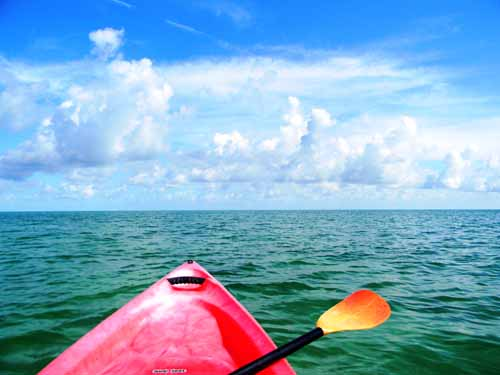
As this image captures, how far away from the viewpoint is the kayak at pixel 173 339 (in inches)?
125

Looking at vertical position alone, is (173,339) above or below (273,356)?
below

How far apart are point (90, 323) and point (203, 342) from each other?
334 cm

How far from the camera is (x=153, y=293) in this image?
4.80m

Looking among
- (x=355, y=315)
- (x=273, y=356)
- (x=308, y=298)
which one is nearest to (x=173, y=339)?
(x=273, y=356)

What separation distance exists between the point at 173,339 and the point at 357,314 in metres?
2.22

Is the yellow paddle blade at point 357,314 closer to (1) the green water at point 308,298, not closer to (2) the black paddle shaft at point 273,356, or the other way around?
(2) the black paddle shaft at point 273,356

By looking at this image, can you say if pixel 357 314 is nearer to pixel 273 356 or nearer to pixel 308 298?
pixel 273 356

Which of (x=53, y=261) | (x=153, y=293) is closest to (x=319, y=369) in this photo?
(x=153, y=293)

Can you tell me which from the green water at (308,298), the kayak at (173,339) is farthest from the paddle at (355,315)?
the green water at (308,298)

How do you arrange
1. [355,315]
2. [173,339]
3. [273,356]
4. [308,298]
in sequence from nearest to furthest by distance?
[273,356]
[355,315]
[173,339]
[308,298]

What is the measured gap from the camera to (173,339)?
12.6 ft

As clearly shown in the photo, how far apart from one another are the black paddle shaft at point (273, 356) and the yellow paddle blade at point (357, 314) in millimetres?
438

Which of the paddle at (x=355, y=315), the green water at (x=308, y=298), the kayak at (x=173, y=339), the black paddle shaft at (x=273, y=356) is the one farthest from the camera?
the green water at (x=308, y=298)

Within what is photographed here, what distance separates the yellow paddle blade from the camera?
3.34m
